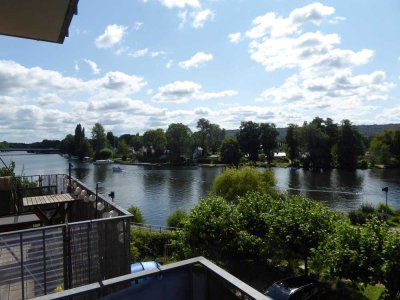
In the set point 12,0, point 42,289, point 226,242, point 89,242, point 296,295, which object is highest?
point 12,0

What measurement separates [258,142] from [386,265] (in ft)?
289

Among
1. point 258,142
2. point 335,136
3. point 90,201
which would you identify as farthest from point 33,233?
point 258,142

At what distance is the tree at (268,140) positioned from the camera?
96875mm

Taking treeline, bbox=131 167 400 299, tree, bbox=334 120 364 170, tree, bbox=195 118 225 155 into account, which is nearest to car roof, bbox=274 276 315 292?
treeline, bbox=131 167 400 299

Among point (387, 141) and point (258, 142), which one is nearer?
point (387, 141)

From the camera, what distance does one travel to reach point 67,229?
5.68 m

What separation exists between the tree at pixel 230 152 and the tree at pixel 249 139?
2.99 meters

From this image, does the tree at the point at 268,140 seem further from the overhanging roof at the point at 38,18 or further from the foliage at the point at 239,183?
the overhanging roof at the point at 38,18

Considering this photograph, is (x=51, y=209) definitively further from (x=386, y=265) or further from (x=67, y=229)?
(x=386, y=265)

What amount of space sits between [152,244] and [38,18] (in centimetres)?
1634

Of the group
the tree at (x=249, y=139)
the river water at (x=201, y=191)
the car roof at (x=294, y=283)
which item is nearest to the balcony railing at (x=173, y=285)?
the car roof at (x=294, y=283)

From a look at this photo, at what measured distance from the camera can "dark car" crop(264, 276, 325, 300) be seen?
34.4 ft

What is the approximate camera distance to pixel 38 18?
3449 mm

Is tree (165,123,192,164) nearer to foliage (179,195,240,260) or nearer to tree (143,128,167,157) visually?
tree (143,128,167,157)
